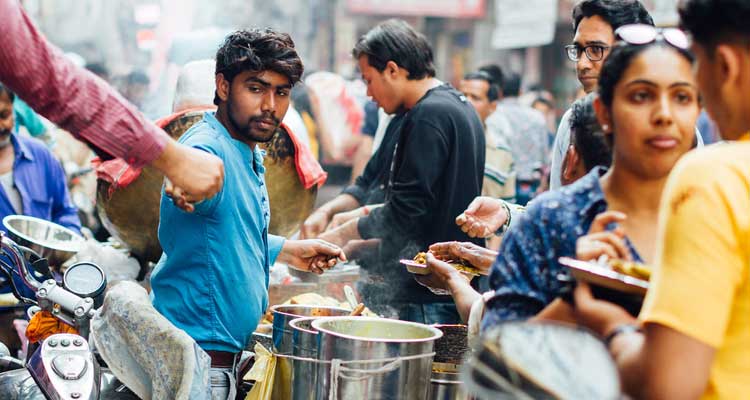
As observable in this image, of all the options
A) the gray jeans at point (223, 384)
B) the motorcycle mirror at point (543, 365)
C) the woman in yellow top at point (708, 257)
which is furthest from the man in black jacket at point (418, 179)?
the woman in yellow top at point (708, 257)

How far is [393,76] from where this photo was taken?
5.60 metres

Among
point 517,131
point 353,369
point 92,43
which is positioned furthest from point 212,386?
point 92,43

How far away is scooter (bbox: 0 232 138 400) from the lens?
3.64 metres

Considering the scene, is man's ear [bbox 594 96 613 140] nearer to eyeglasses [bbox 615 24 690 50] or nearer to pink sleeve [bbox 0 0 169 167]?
eyeglasses [bbox 615 24 690 50]

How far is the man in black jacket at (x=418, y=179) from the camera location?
5.24 metres

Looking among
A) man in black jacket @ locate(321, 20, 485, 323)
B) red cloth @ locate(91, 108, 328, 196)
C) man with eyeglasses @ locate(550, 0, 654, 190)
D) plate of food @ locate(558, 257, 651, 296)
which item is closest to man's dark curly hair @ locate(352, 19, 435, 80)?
man in black jacket @ locate(321, 20, 485, 323)

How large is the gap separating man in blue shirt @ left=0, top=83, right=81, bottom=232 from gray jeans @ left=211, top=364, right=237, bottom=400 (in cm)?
263

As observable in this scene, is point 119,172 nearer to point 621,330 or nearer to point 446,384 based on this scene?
point 446,384

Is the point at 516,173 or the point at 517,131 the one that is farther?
the point at 517,131

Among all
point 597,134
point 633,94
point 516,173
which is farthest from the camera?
point 516,173

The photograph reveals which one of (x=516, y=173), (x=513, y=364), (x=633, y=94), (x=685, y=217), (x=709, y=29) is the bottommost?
(x=516, y=173)

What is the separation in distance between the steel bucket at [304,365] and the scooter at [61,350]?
0.75m

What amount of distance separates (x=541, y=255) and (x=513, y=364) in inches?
20.0

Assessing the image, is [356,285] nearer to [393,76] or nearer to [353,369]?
[393,76]
